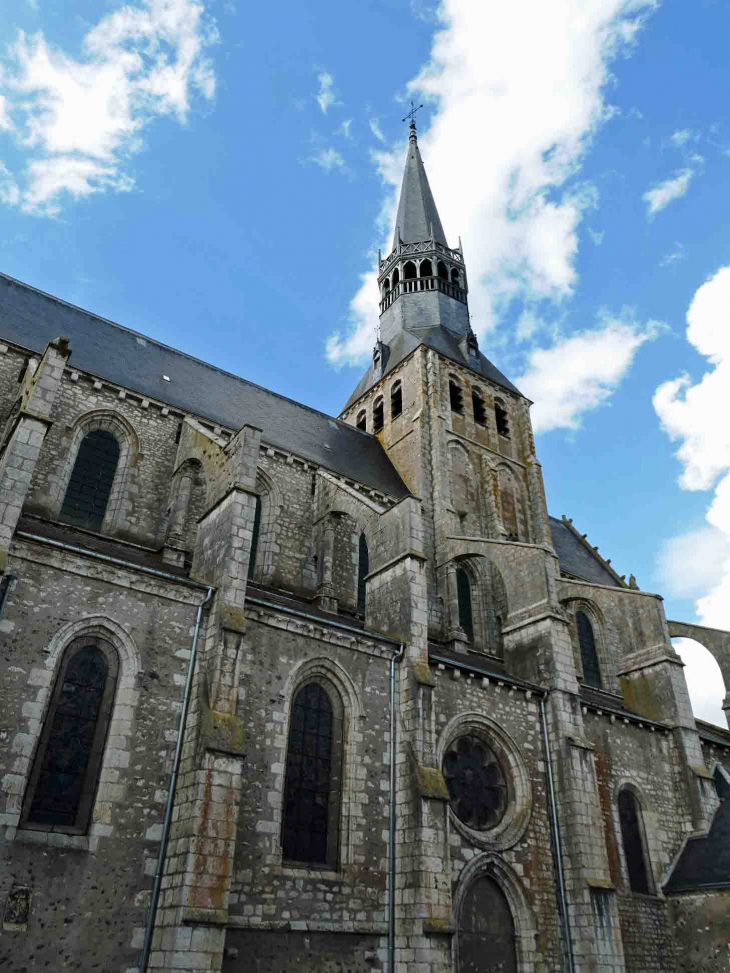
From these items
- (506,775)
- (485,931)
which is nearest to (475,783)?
(506,775)

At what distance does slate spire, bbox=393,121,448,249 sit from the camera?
29.8 meters

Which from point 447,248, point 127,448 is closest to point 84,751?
point 127,448

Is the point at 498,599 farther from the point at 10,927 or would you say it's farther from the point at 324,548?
the point at 10,927

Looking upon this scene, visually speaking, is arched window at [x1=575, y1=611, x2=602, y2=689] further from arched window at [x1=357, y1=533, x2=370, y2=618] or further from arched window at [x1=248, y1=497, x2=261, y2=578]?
arched window at [x1=248, y1=497, x2=261, y2=578]

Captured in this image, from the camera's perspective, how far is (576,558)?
2623 centimetres

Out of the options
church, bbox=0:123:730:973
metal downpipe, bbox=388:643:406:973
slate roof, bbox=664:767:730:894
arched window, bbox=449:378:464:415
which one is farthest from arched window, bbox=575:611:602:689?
metal downpipe, bbox=388:643:406:973

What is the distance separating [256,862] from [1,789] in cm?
354

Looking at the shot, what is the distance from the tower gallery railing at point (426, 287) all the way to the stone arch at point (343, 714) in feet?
64.1

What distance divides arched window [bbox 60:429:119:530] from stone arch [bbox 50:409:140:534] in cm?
9

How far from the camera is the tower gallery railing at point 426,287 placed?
28234 mm

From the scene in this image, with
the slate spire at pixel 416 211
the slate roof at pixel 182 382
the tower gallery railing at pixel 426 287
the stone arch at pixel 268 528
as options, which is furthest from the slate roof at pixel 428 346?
the stone arch at pixel 268 528

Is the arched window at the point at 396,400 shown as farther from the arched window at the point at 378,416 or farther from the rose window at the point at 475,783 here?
the rose window at the point at 475,783

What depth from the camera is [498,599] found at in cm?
1930

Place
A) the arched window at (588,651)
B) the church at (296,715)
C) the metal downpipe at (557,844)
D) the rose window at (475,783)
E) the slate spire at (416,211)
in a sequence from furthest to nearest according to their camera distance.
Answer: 1. the slate spire at (416,211)
2. the arched window at (588,651)
3. the rose window at (475,783)
4. the metal downpipe at (557,844)
5. the church at (296,715)
